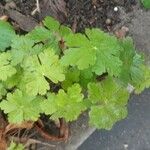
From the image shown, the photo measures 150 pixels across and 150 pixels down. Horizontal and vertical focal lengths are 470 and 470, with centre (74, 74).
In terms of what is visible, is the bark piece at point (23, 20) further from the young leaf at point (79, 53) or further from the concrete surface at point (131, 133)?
the concrete surface at point (131, 133)

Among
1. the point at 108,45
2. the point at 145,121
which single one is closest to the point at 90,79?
the point at 108,45

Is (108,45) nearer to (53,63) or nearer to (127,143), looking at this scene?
(53,63)

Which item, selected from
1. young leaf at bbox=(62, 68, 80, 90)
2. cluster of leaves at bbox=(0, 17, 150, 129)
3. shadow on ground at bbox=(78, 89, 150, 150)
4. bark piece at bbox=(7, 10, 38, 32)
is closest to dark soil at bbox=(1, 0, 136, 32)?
bark piece at bbox=(7, 10, 38, 32)

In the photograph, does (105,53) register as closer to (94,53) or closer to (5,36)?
(94,53)

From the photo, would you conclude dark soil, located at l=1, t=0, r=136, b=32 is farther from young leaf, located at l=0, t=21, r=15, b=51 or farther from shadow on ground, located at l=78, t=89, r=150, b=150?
shadow on ground, located at l=78, t=89, r=150, b=150

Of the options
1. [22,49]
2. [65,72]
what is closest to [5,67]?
[22,49]

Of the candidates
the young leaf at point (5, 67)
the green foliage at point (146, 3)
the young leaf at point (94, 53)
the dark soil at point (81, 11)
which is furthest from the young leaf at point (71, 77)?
the green foliage at point (146, 3)

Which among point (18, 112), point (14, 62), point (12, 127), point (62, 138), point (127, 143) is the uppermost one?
point (14, 62)
